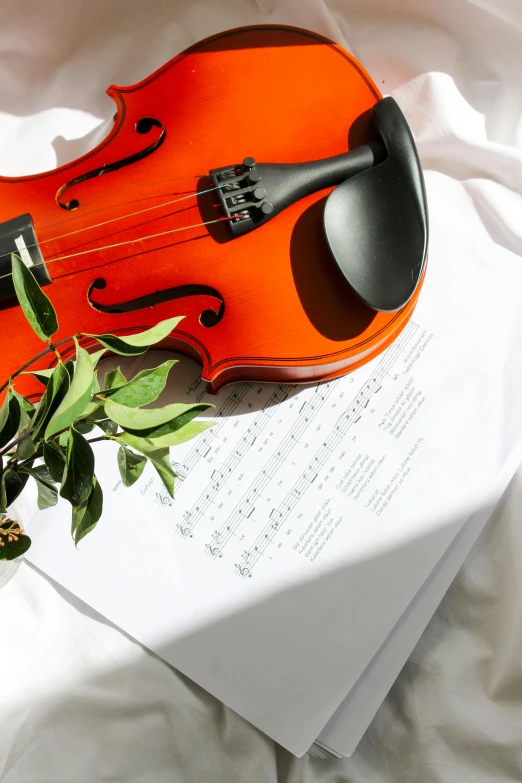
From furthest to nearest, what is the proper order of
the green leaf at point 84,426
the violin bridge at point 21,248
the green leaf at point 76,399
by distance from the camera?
the violin bridge at point 21,248 < the green leaf at point 84,426 < the green leaf at point 76,399

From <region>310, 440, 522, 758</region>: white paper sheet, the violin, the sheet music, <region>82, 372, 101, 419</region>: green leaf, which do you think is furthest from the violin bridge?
<region>310, 440, 522, 758</region>: white paper sheet

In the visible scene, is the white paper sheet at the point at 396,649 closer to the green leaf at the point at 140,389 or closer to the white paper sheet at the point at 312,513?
the white paper sheet at the point at 312,513

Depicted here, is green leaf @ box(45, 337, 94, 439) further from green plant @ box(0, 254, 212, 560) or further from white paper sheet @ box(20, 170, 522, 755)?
white paper sheet @ box(20, 170, 522, 755)

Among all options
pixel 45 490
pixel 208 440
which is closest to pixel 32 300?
pixel 45 490

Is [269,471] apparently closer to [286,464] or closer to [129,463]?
[286,464]

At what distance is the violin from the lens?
823mm

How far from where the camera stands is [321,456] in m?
0.95

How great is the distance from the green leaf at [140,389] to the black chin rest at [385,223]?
359 millimetres

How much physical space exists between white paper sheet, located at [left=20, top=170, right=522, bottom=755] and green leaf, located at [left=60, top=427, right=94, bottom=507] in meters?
0.43

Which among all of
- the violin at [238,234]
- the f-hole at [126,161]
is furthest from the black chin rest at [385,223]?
the f-hole at [126,161]

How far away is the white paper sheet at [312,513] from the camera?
0.92 m

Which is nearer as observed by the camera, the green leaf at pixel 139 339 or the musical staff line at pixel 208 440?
the green leaf at pixel 139 339

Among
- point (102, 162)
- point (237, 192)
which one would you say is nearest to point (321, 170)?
point (237, 192)

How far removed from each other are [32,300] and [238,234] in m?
0.36
